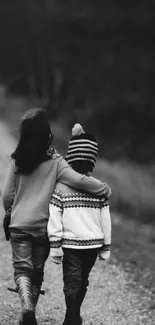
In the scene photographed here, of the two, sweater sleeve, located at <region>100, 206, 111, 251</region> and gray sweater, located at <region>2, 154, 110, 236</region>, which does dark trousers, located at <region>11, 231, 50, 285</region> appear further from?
sweater sleeve, located at <region>100, 206, 111, 251</region>

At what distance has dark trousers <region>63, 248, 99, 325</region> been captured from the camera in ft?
13.5

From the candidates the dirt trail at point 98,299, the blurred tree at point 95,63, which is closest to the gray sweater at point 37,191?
the dirt trail at point 98,299

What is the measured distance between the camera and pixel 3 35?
83.0 feet

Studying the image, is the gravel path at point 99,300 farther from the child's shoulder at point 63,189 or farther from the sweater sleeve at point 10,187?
the child's shoulder at point 63,189

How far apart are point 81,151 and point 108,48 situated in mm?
15395

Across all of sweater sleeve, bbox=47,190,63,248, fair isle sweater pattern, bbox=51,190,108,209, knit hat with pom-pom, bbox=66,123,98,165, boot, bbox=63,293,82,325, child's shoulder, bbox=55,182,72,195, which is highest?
knit hat with pom-pom, bbox=66,123,98,165

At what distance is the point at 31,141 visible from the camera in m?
4.04

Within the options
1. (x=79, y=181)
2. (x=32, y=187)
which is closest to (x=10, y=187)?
(x=32, y=187)

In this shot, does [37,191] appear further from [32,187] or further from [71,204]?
[71,204]

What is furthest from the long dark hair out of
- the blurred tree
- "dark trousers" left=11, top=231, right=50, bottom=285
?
the blurred tree

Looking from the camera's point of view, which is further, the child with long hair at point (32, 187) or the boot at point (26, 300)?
the child with long hair at point (32, 187)

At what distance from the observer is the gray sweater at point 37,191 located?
161 inches

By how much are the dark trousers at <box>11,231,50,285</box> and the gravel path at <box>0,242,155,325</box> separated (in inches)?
34.7

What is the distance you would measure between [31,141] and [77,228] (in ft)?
2.16
